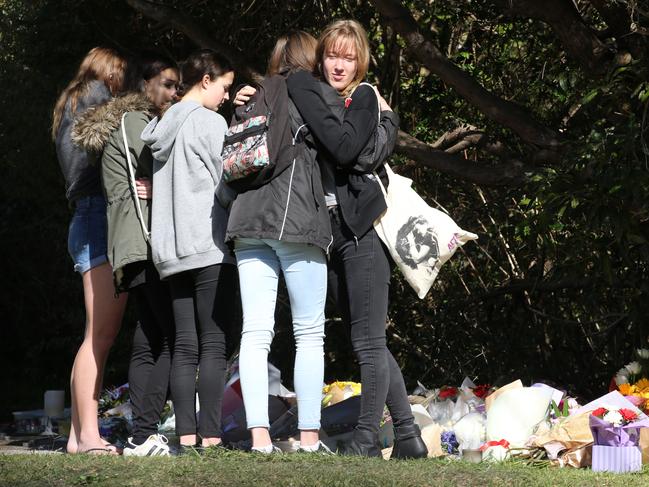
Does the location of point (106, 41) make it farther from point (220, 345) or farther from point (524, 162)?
point (220, 345)

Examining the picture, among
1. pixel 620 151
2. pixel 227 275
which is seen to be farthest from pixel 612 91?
pixel 227 275

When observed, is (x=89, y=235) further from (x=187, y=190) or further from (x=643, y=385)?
(x=643, y=385)

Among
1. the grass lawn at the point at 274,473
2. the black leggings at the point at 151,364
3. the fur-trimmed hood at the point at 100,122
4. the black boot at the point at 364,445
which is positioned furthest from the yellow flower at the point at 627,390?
the fur-trimmed hood at the point at 100,122

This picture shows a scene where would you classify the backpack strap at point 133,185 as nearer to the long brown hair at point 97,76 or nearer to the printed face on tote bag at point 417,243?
the long brown hair at point 97,76

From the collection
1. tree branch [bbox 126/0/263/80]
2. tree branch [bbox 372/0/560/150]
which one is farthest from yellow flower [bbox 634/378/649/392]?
tree branch [bbox 126/0/263/80]

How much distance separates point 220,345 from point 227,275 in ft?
1.05

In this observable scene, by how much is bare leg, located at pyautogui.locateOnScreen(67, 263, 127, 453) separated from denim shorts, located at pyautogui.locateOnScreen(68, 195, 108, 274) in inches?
2.0

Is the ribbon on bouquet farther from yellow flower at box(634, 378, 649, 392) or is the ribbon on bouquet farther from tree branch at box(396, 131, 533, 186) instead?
tree branch at box(396, 131, 533, 186)

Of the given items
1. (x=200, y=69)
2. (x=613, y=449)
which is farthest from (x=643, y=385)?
(x=200, y=69)

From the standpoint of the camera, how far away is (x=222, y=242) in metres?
4.77

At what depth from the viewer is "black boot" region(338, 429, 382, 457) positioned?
4543 millimetres

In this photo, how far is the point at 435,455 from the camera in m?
4.99

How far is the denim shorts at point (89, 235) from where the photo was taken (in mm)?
5223

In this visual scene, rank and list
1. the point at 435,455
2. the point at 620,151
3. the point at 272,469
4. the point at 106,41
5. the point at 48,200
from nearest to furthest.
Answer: the point at 272,469
the point at 435,455
the point at 620,151
the point at 106,41
the point at 48,200
